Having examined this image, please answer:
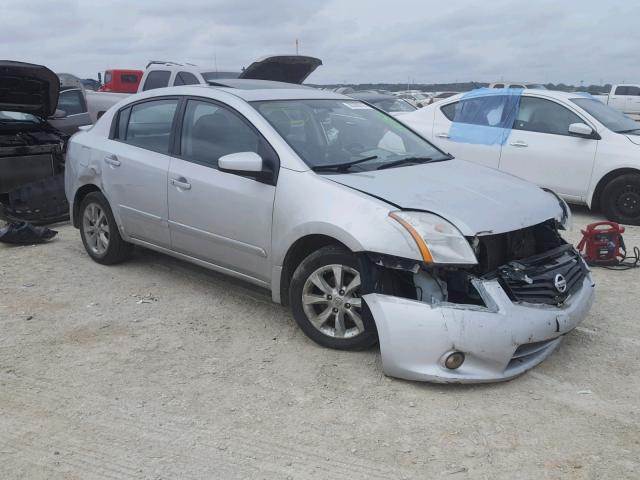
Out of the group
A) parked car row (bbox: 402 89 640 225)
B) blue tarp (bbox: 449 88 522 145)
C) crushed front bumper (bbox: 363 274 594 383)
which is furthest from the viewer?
blue tarp (bbox: 449 88 522 145)

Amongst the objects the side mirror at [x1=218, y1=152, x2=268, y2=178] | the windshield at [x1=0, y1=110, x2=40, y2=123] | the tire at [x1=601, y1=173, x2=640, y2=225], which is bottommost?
the tire at [x1=601, y1=173, x2=640, y2=225]

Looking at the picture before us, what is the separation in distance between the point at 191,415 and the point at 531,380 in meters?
1.89

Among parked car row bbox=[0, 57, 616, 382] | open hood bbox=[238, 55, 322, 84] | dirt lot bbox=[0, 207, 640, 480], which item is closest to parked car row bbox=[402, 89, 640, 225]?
open hood bbox=[238, 55, 322, 84]

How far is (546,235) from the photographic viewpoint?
4.08 m

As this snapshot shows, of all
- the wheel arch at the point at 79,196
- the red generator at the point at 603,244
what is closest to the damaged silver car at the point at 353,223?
the wheel arch at the point at 79,196

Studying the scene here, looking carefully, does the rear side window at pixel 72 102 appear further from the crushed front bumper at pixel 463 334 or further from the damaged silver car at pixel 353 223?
the crushed front bumper at pixel 463 334

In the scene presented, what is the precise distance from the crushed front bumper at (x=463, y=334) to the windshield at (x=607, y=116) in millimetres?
5009

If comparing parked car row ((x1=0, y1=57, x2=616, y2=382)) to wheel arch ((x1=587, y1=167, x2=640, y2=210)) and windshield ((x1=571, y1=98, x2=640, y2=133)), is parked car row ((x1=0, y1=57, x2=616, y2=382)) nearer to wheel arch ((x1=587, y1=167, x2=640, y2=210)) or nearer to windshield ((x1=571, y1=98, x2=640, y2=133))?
wheel arch ((x1=587, y1=167, x2=640, y2=210))

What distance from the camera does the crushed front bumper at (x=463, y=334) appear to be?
3.33 meters

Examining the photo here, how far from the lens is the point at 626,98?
100 feet

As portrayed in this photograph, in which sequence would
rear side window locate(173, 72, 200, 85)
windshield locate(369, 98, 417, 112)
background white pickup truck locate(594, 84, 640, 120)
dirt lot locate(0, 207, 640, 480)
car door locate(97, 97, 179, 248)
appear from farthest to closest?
background white pickup truck locate(594, 84, 640, 120)
windshield locate(369, 98, 417, 112)
rear side window locate(173, 72, 200, 85)
car door locate(97, 97, 179, 248)
dirt lot locate(0, 207, 640, 480)

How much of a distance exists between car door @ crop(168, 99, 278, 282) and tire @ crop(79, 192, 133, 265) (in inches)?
37.0

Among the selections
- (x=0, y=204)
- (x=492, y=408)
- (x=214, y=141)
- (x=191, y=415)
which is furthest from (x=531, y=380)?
(x=0, y=204)

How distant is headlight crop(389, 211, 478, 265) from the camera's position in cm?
342
